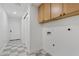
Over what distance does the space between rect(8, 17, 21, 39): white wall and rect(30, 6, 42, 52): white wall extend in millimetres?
5222

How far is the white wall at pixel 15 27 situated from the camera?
8.58 m

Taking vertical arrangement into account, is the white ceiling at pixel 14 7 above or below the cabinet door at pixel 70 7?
above

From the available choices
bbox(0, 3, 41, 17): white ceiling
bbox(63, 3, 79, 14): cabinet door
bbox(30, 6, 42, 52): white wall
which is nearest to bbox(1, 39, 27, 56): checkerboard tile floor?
bbox(30, 6, 42, 52): white wall

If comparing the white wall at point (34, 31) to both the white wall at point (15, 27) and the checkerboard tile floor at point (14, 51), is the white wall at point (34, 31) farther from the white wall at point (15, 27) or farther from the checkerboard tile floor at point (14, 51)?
the white wall at point (15, 27)

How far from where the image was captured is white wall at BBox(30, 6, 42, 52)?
3754mm

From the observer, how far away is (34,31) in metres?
3.79

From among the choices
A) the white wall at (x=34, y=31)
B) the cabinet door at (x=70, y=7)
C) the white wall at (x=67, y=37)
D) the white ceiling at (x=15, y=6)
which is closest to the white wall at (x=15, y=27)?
the white ceiling at (x=15, y=6)

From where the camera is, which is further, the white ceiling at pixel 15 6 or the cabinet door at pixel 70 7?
the white ceiling at pixel 15 6

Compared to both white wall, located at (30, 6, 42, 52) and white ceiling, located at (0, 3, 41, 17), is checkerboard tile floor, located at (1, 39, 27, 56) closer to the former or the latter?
white wall, located at (30, 6, 42, 52)

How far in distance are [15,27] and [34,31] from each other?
543 cm

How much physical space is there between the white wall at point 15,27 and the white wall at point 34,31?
5222 mm

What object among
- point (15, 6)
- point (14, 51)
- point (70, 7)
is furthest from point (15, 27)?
point (70, 7)

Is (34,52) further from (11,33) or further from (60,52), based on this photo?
(11,33)

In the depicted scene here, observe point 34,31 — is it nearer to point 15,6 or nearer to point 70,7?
point 15,6
